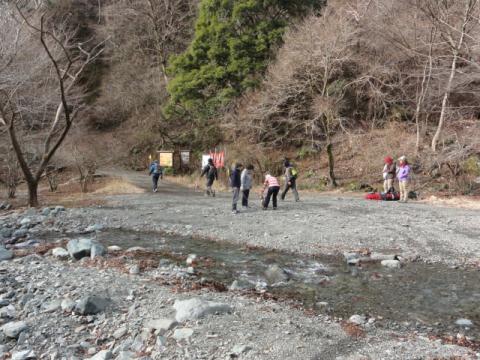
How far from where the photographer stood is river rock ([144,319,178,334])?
16.8 feet

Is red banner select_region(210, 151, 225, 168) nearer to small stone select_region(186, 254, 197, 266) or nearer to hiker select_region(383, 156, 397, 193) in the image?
hiker select_region(383, 156, 397, 193)

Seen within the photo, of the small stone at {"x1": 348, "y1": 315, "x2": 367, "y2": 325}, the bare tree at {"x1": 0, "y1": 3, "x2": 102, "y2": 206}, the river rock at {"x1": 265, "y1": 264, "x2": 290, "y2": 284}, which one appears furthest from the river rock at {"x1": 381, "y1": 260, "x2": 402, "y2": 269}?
the bare tree at {"x1": 0, "y1": 3, "x2": 102, "y2": 206}

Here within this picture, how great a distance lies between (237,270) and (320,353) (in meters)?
3.83

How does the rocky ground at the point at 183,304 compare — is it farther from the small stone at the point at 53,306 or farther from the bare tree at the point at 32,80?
the bare tree at the point at 32,80

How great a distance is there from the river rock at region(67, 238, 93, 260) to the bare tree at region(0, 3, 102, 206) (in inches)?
288

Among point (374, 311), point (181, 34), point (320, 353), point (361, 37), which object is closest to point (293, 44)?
point (361, 37)

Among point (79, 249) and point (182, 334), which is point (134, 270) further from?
point (182, 334)

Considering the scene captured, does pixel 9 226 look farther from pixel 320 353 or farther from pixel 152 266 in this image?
pixel 320 353

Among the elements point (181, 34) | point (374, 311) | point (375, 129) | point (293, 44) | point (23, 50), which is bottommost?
point (374, 311)

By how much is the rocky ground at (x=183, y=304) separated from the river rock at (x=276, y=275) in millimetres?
1007

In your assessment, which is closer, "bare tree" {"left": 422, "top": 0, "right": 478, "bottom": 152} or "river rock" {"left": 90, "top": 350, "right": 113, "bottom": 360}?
"river rock" {"left": 90, "top": 350, "right": 113, "bottom": 360}

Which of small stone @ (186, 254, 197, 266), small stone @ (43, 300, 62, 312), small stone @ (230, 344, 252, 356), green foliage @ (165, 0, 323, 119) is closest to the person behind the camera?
small stone @ (230, 344, 252, 356)

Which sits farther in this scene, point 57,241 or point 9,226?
point 9,226

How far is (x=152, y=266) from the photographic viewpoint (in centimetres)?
812
